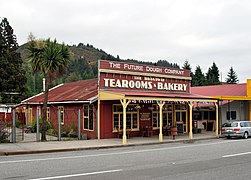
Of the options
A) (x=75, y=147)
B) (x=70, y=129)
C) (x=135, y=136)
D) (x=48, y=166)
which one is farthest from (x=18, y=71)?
(x=48, y=166)

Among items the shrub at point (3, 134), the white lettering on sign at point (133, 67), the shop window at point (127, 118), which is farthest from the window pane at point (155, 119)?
the shrub at point (3, 134)

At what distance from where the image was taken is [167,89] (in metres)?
31.0

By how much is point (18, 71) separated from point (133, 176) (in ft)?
143

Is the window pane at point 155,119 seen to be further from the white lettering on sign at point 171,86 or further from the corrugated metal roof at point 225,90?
the corrugated metal roof at point 225,90

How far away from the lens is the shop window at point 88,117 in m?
26.3

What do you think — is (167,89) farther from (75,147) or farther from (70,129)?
(75,147)

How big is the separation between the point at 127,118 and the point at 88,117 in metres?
2.95

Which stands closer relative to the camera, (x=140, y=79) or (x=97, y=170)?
(x=97, y=170)

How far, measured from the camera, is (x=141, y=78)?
94.6 ft

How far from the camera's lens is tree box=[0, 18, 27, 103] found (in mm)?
48766

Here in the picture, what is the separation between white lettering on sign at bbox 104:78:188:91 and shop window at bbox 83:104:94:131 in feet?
7.15

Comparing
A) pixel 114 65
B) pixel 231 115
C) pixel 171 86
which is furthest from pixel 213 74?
pixel 114 65

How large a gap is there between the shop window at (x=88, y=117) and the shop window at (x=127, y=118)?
1.71 m

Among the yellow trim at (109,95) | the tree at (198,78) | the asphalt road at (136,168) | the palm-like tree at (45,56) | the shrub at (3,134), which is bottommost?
the asphalt road at (136,168)
